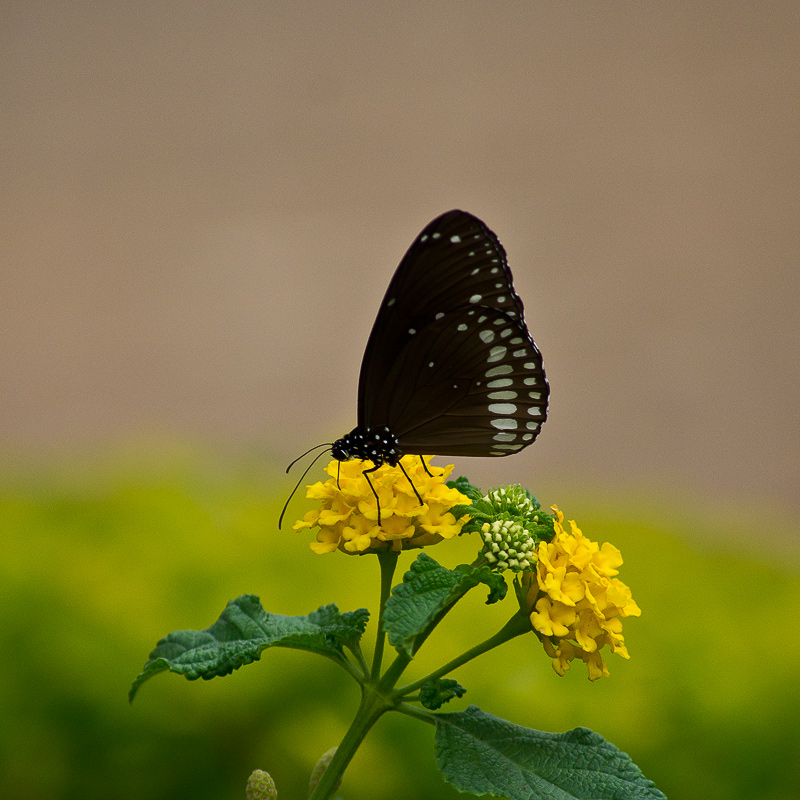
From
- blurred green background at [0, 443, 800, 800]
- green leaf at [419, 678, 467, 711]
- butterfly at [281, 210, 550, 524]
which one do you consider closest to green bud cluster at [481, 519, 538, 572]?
green leaf at [419, 678, 467, 711]

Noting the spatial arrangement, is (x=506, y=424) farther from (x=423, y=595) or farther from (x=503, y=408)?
(x=423, y=595)

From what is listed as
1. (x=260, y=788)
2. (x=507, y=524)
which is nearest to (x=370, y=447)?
(x=507, y=524)

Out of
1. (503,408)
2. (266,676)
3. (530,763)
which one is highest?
(503,408)

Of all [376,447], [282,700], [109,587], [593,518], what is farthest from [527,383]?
[593,518]

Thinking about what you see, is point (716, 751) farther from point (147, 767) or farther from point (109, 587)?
point (109, 587)

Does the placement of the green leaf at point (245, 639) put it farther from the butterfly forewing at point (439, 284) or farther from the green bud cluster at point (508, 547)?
the butterfly forewing at point (439, 284)

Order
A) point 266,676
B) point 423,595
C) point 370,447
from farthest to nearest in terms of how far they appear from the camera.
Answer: point 266,676, point 370,447, point 423,595
